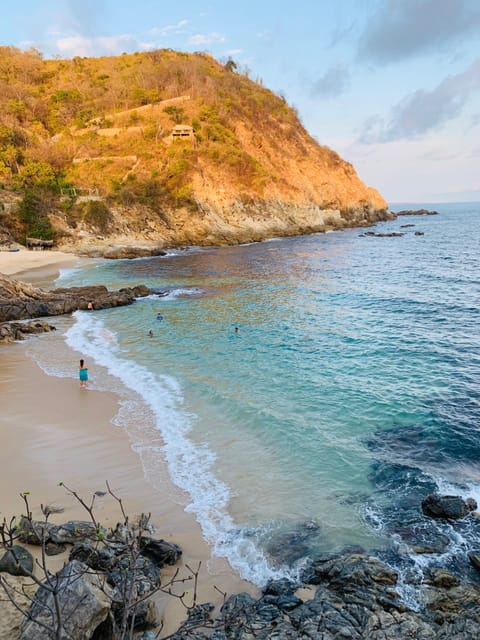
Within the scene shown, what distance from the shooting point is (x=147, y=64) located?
9388 cm

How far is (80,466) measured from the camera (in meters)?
10.5

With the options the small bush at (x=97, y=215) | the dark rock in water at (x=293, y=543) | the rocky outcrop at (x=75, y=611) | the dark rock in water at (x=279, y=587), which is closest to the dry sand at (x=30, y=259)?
the small bush at (x=97, y=215)

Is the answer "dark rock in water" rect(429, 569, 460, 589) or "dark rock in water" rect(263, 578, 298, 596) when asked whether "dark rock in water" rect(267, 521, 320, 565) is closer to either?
"dark rock in water" rect(263, 578, 298, 596)

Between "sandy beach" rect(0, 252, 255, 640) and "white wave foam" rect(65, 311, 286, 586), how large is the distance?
277 mm

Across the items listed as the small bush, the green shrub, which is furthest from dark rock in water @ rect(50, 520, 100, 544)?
the small bush

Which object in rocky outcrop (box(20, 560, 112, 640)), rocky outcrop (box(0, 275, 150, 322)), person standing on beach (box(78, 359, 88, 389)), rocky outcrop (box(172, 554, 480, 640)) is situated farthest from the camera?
rocky outcrop (box(0, 275, 150, 322))

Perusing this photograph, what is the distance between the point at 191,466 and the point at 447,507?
5.85 metres

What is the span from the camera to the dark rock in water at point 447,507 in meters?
8.62

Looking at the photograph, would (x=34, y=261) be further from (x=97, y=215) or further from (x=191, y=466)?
(x=191, y=466)

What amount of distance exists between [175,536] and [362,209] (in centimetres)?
9492

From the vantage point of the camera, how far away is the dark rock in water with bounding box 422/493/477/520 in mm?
8625

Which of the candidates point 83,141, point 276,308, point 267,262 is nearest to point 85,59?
point 83,141

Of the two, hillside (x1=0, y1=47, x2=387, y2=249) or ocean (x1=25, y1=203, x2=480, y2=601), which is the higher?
hillside (x1=0, y1=47, x2=387, y2=249)

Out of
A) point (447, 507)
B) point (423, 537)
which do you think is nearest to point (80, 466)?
point (423, 537)
